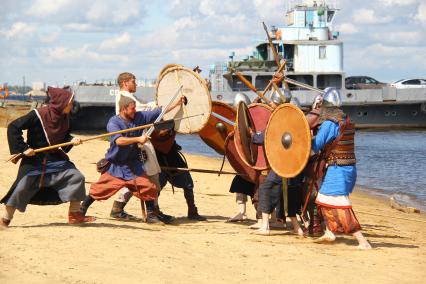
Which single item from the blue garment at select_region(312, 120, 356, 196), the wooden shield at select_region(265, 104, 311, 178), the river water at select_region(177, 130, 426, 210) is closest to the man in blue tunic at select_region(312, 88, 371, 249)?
the blue garment at select_region(312, 120, 356, 196)

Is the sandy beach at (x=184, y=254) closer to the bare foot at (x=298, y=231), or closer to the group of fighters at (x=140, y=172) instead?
the bare foot at (x=298, y=231)

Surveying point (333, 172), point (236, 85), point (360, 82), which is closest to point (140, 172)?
point (333, 172)

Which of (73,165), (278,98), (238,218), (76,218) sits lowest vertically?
(238,218)

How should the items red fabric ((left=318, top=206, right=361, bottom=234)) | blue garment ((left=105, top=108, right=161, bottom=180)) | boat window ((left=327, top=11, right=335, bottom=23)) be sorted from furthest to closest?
1. boat window ((left=327, top=11, right=335, bottom=23))
2. blue garment ((left=105, top=108, right=161, bottom=180))
3. red fabric ((left=318, top=206, right=361, bottom=234))

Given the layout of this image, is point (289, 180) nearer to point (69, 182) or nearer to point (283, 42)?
point (69, 182)

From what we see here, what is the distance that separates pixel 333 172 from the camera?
675 centimetres

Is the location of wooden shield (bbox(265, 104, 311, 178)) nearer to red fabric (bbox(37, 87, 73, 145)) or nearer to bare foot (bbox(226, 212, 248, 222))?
bare foot (bbox(226, 212, 248, 222))

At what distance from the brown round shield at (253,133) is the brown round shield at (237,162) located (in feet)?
0.50

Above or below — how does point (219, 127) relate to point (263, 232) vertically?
above

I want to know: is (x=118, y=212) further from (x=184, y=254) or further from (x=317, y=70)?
(x=317, y=70)

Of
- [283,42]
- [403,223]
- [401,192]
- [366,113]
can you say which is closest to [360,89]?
[366,113]

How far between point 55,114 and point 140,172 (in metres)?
1.04

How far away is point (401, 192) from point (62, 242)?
10.4 metres

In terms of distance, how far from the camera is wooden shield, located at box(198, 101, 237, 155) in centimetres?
807
